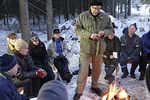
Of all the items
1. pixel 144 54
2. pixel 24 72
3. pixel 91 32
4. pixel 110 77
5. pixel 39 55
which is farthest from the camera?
pixel 144 54

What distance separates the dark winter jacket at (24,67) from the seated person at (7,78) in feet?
4.02

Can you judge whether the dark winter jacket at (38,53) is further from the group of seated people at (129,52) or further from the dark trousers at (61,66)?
the group of seated people at (129,52)

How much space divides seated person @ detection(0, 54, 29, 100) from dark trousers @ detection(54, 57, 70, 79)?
7.88ft

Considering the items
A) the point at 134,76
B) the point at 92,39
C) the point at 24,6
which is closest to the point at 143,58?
the point at 134,76

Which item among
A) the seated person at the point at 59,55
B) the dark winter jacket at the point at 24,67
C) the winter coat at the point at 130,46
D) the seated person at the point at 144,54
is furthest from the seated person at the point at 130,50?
the dark winter jacket at the point at 24,67

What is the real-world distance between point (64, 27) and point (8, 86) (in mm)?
12476

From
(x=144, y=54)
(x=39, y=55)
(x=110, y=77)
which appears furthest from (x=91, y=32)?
(x=144, y=54)

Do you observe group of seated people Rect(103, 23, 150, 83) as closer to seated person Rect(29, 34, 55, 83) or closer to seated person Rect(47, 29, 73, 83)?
seated person Rect(47, 29, 73, 83)

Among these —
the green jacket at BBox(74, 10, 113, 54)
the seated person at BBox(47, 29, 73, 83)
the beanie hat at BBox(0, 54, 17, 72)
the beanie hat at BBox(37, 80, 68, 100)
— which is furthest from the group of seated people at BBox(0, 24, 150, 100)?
the beanie hat at BBox(37, 80, 68, 100)

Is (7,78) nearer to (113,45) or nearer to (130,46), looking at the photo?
(113,45)

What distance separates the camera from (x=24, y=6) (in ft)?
22.0

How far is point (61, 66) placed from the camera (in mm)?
4863

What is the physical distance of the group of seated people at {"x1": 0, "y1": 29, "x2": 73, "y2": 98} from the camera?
11.9ft

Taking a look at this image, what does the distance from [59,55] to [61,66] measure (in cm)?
34
